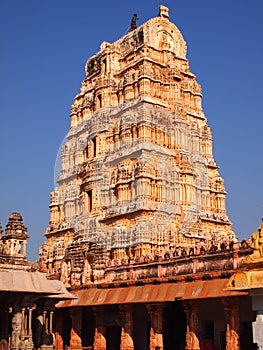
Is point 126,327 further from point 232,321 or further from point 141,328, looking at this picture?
point 232,321

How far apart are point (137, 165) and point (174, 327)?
14.4 metres

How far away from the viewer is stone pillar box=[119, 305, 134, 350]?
25.2 metres

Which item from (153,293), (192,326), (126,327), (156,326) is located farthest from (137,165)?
(192,326)

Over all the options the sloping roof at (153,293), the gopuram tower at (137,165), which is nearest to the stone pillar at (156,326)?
the sloping roof at (153,293)

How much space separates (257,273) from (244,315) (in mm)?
16415

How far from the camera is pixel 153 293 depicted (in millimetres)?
23875

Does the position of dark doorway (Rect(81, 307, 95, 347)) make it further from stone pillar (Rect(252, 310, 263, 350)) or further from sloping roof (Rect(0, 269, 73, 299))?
stone pillar (Rect(252, 310, 263, 350))

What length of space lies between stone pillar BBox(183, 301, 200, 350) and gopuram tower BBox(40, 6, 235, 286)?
10.9 metres

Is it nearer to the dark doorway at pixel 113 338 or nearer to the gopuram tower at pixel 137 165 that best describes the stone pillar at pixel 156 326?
the dark doorway at pixel 113 338

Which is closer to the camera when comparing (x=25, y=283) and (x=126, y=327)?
(x=25, y=283)

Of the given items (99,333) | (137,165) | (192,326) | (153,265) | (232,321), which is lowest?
(99,333)

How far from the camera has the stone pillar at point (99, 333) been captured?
87.9 ft

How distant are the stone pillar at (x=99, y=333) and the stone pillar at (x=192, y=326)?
6.29 m

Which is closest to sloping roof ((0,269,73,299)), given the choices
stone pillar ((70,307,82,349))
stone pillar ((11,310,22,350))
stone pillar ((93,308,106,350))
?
stone pillar ((11,310,22,350))
